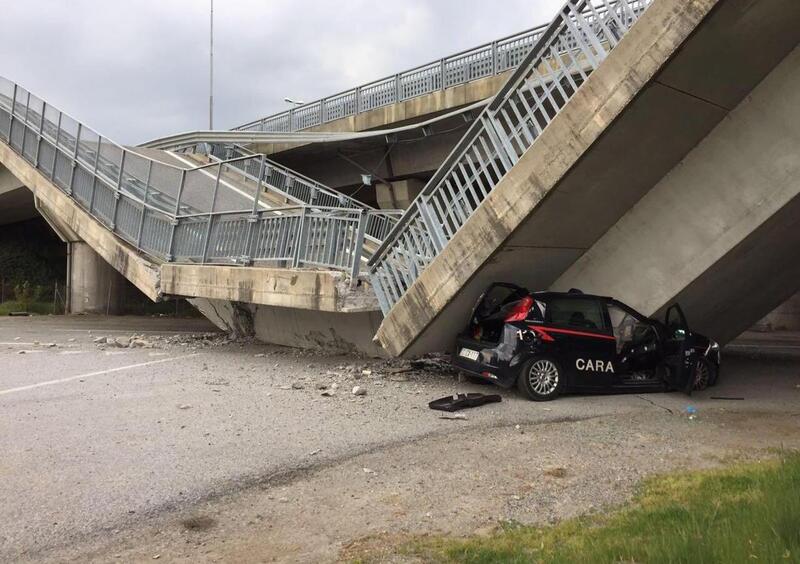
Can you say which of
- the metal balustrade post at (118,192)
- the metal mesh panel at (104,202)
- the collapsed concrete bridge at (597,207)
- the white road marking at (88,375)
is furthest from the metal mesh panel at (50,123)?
the white road marking at (88,375)

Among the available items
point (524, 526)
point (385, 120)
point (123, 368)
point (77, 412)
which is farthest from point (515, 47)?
point (524, 526)

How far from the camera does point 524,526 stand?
3.54m

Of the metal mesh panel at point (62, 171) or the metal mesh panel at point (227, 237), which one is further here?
the metal mesh panel at point (62, 171)

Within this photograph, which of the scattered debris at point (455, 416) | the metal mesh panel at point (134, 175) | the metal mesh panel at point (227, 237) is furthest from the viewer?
the metal mesh panel at point (134, 175)

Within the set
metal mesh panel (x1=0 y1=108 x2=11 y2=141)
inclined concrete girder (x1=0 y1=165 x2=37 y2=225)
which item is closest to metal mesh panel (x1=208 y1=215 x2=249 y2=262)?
metal mesh panel (x1=0 y1=108 x2=11 y2=141)

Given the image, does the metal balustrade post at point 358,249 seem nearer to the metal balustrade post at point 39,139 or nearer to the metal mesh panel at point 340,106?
the metal balustrade post at point 39,139

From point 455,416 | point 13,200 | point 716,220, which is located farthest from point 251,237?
point 13,200

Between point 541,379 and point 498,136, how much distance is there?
2.98 meters

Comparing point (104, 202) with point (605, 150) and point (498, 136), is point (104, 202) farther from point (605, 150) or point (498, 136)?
point (605, 150)

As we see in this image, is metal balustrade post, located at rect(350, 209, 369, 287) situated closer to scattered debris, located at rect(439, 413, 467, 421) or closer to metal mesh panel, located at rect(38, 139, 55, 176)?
scattered debris, located at rect(439, 413, 467, 421)

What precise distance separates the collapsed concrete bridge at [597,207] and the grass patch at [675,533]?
3.83 metres

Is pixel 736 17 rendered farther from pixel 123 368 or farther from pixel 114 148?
pixel 114 148

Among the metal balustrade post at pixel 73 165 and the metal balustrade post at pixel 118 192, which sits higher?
the metal balustrade post at pixel 73 165

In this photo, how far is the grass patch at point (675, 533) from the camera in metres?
2.69
